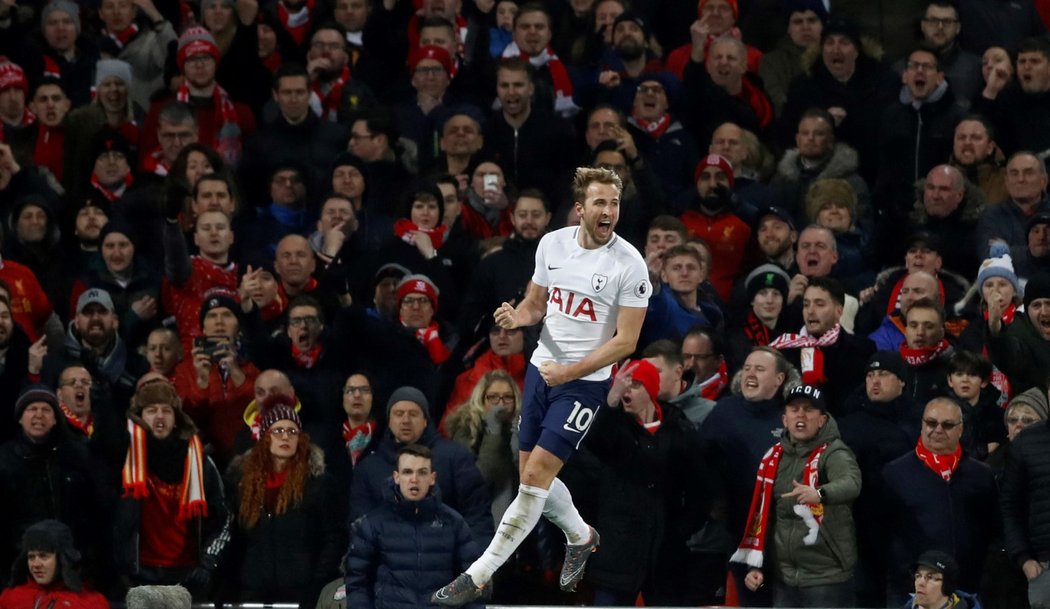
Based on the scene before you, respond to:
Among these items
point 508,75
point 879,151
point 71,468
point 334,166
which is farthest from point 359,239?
point 879,151

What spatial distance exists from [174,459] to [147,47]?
5942 mm

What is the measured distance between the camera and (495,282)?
14695mm

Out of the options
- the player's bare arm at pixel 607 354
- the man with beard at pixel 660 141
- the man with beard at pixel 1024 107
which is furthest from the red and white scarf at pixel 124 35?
the player's bare arm at pixel 607 354

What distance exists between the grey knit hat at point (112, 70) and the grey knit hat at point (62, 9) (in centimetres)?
92

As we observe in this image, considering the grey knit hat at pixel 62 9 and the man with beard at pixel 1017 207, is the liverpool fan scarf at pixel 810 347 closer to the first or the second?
the man with beard at pixel 1017 207

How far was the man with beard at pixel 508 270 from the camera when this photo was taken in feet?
47.9

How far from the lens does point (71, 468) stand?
532 inches

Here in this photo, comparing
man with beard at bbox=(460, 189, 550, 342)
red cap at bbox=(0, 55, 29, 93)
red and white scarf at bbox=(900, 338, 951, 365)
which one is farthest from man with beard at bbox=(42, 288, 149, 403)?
red and white scarf at bbox=(900, 338, 951, 365)

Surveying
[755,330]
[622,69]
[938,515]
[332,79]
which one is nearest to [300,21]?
[332,79]

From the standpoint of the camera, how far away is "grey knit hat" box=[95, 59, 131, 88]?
56.7ft

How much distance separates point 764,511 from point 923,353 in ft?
6.18

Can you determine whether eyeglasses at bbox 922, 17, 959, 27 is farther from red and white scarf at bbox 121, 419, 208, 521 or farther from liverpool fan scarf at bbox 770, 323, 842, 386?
red and white scarf at bbox 121, 419, 208, 521

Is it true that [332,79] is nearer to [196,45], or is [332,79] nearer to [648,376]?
[196,45]

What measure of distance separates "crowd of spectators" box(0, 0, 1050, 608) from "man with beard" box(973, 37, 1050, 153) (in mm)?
31
